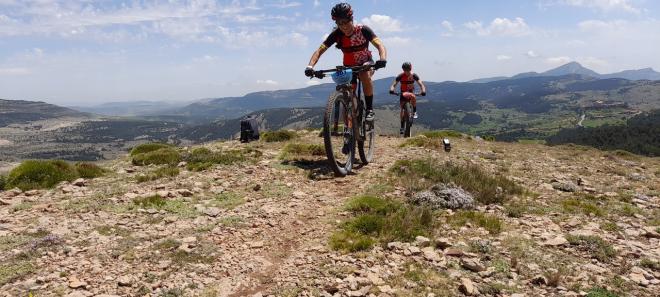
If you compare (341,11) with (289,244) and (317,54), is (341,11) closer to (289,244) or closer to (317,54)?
(317,54)

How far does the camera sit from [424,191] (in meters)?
10.1

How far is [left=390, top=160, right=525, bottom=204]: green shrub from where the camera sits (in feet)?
34.2

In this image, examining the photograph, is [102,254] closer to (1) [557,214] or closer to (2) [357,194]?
(2) [357,194]

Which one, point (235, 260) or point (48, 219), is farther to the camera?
point (48, 219)

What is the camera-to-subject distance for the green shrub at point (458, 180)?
1044cm

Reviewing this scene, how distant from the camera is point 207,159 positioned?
13969 mm

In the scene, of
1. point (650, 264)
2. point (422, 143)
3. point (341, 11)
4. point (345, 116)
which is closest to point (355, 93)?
point (345, 116)

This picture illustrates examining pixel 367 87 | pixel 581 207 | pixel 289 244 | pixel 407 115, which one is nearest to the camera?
pixel 289 244

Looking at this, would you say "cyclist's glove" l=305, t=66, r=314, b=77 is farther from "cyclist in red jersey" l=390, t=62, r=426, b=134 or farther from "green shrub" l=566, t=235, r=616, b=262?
"cyclist in red jersey" l=390, t=62, r=426, b=134

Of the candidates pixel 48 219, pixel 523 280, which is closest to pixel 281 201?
pixel 48 219

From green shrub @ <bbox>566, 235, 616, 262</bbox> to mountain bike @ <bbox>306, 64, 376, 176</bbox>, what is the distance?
19.5 ft

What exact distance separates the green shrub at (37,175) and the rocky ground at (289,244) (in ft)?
1.85

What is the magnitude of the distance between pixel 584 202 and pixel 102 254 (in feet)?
35.7

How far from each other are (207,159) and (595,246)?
1106cm
